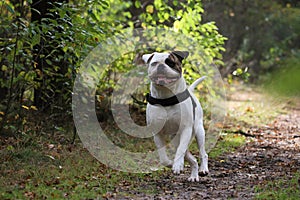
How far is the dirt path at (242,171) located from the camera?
5.28 meters

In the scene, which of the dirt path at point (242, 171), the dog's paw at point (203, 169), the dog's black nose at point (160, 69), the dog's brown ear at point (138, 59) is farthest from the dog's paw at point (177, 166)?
the dog's brown ear at point (138, 59)

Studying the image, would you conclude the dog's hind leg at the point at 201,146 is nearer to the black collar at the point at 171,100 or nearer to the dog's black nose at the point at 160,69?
the black collar at the point at 171,100

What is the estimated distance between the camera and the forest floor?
5152 millimetres

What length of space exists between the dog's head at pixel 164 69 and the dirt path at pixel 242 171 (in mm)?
1251

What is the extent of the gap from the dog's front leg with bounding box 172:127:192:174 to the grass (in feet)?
2.95

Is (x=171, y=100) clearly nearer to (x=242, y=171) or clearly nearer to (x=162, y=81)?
(x=162, y=81)

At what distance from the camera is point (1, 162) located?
20.8 ft

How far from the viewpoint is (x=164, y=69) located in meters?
5.29

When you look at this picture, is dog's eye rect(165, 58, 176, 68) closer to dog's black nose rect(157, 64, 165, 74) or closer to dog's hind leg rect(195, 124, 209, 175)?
dog's black nose rect(157, 64, 165, 74)

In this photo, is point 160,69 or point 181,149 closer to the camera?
point 160,69

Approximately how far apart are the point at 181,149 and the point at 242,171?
157cm

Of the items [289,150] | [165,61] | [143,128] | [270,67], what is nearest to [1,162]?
[165,61]

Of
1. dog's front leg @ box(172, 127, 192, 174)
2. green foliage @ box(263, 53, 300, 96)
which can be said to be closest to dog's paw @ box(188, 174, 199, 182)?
dog's front leg @ box(172, 127, 192, 174)

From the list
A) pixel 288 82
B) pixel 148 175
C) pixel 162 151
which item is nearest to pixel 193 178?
pixel 162 151
